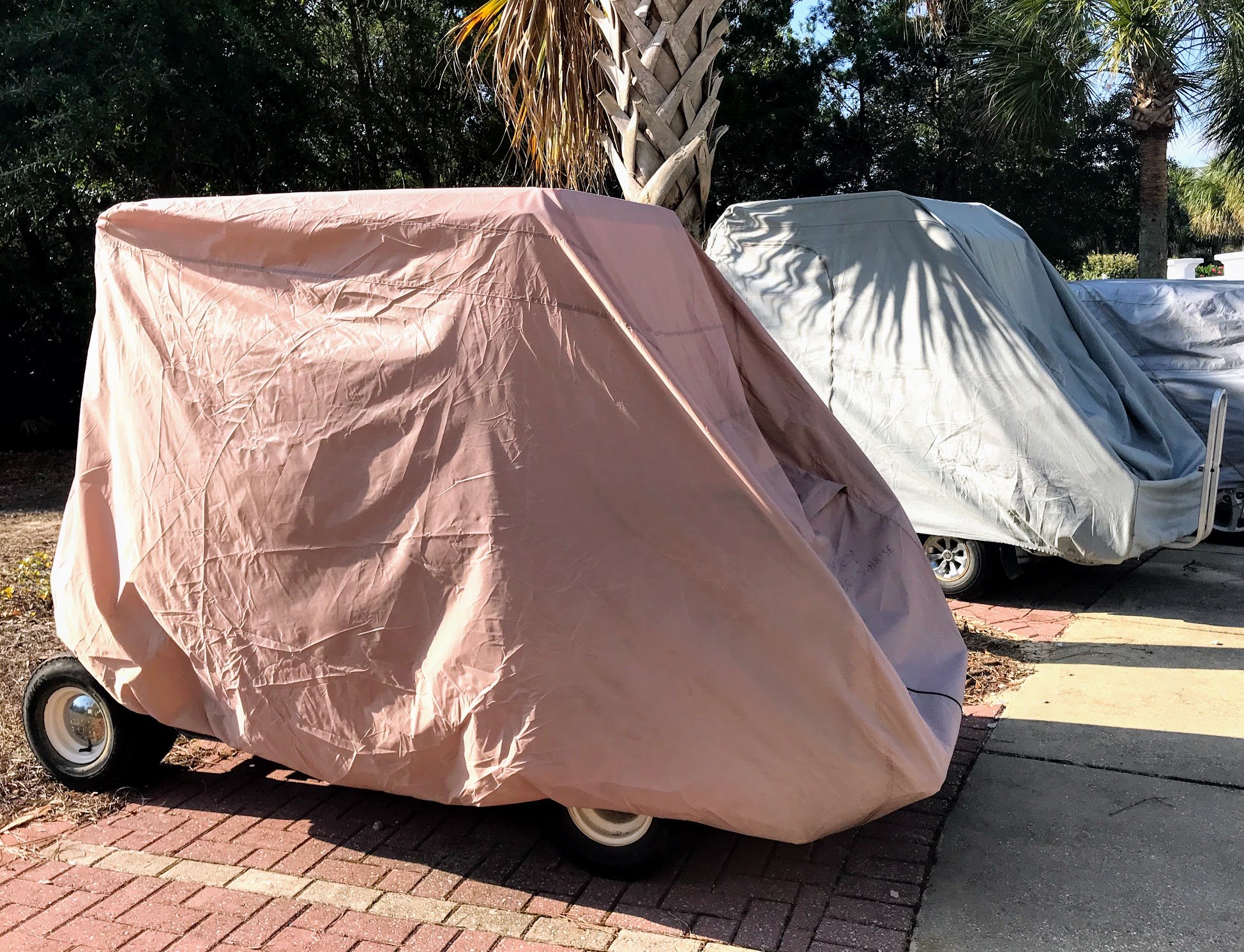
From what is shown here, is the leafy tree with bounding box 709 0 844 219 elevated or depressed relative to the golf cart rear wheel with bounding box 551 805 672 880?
elevated

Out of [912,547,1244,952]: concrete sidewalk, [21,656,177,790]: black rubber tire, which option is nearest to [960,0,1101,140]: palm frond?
[912,547,1244,952]: concrete sidewalk

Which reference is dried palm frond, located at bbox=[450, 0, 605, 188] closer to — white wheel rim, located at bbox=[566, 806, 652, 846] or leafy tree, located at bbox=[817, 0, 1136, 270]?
white wheel rim, located at bbox=[566, 806, 652, 846]

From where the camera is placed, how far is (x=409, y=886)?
3.63m

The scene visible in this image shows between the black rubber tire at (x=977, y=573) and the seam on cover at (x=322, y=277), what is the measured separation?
14.9ft

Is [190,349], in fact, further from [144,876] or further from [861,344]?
[861,344]

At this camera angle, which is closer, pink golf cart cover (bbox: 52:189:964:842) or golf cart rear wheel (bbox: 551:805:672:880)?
pink golf cart cover (bbox: 52:189:964:842)

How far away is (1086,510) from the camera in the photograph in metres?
6.24

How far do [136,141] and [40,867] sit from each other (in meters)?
10.8

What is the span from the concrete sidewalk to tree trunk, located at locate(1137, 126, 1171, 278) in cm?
991

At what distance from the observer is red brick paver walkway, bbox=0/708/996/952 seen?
332cm

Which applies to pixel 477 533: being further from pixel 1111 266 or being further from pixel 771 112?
pixel 1111 266

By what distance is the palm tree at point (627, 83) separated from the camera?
20.7 feet

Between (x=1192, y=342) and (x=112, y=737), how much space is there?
7.92 m

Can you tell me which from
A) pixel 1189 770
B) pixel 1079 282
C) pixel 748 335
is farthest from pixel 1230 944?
pixel 1079 282
